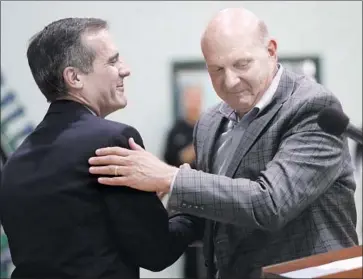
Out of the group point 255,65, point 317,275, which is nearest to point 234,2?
point 255,65

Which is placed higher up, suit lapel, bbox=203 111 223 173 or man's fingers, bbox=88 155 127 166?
man's fingers, bbox=88 155 127 166

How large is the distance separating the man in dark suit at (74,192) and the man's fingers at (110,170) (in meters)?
0.03

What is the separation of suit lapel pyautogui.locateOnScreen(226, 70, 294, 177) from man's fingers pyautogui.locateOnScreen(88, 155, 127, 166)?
1.00 ft

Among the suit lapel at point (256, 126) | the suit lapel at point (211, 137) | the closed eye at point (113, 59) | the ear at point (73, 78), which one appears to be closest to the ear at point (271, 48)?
the suit lapel at point (256, 126)

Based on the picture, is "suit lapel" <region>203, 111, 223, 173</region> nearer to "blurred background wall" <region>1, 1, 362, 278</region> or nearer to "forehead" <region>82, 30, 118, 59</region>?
"forehead" <region>82, 30, 118, 59</region>

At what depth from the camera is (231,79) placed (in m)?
1.66

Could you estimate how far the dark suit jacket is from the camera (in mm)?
1474

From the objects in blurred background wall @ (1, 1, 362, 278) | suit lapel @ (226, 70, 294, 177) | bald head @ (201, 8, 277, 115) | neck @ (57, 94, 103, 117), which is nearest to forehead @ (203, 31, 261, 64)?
bald head @ (201, 8, 277, 115)

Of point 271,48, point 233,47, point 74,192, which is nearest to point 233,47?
point 233,47

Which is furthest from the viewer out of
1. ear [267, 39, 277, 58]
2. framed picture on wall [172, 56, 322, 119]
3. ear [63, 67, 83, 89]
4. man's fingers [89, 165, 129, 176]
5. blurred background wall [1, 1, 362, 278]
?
framed picture on wall [172, 56, 322, 119]

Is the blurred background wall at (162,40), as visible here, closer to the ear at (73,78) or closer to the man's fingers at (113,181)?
the ear at (73,78)

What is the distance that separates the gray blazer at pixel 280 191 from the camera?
1.50 m

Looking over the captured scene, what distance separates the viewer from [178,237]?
1.69 metres

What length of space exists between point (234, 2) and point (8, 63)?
4.97ft
